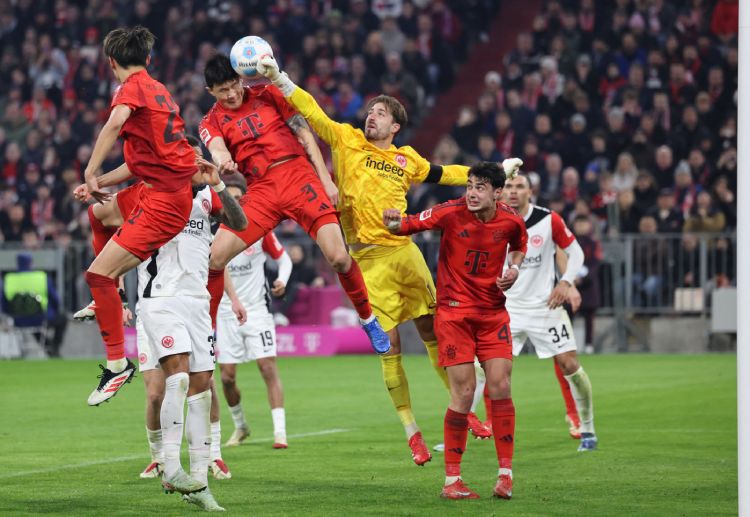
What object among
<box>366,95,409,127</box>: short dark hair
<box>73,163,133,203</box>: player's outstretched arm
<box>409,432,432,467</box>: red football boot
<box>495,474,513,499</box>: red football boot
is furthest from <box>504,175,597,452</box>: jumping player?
<box>73,163,133,203</box>: player's outstretched arm

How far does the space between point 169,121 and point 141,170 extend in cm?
36

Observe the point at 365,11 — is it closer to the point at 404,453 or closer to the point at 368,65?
the point at 368,65

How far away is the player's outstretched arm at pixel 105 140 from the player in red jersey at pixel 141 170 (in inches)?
0.7

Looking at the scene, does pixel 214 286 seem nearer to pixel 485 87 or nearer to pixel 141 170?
pixel 141 170

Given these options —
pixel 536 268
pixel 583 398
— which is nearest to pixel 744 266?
pixel 583 398

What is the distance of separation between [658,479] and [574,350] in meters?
2.37

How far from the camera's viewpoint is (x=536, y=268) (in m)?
12.3

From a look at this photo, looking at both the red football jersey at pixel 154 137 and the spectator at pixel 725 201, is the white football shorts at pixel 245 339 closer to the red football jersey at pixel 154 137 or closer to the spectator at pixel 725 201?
the red football jersey at pixel 154 137

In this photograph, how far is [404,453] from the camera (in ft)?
37.1

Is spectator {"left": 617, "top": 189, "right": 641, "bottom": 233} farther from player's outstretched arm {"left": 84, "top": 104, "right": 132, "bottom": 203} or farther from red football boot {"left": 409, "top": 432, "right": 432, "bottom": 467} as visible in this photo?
player's outstretched arm {"left": 84, "top": 104, "right": 132, "bottom": 203}

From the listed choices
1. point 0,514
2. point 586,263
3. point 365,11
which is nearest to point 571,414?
point 0,514

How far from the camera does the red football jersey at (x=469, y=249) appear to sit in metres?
9.16

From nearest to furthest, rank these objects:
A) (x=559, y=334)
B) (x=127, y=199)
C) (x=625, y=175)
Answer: (x=127, y=199) < (x=559, y=334) < (x=625, y=175)

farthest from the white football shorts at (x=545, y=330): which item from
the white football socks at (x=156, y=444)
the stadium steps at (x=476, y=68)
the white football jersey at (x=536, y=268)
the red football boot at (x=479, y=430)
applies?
the stadium steps at (x=476, y=68)
